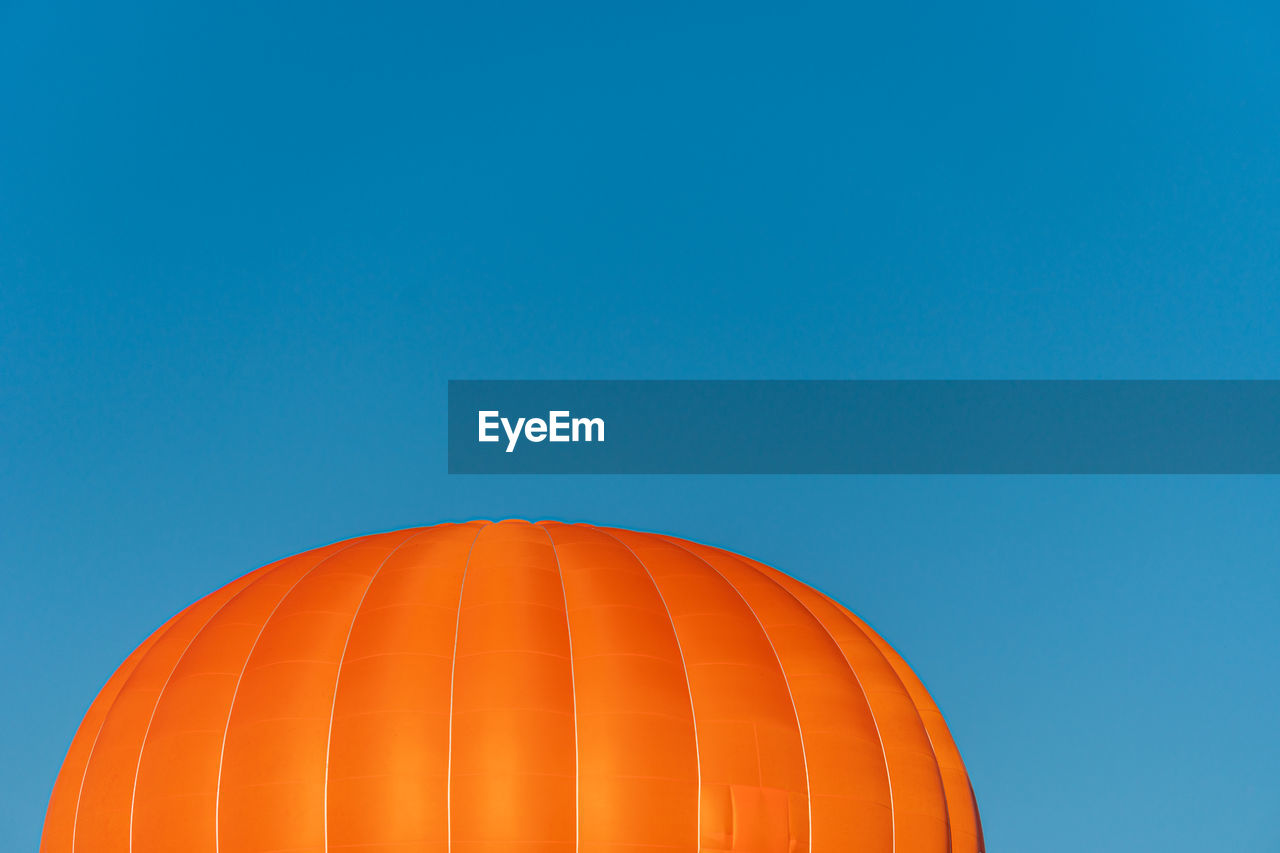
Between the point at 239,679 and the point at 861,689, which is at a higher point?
the point at 239,679

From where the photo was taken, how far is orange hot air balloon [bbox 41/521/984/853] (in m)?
10.9

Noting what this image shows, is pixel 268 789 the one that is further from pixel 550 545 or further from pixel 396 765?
pixel 550 545

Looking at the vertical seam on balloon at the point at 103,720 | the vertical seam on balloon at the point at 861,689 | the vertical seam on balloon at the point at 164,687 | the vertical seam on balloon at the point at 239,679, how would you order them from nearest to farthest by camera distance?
1. the vertical seam on balloon at the point at 239,679
2. the vertical seam on balloon at the point at 164,687
3. the vertical seam on balloon at the point at 861,689
4. the vertical seam on balloon at the point at 103,720

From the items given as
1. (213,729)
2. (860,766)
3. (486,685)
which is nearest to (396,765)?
(486,685)

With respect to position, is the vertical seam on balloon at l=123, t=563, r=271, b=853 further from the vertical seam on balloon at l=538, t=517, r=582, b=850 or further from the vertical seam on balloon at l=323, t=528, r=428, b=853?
the vertical seam on balloon at l=538, t=517, r=582, b=850

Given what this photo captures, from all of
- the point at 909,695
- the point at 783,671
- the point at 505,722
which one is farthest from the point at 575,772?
the point at 909,695

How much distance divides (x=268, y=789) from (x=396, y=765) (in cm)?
114

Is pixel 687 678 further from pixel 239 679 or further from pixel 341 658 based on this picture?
pixel 239 679

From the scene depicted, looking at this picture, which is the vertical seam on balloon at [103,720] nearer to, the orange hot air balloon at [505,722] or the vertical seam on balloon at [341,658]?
the orange hot air balloon at [505,722]

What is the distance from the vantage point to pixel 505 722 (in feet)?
36.5

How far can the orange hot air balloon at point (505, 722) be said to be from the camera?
10914 millimetres

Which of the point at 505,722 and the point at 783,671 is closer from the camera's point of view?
the point at 505,722

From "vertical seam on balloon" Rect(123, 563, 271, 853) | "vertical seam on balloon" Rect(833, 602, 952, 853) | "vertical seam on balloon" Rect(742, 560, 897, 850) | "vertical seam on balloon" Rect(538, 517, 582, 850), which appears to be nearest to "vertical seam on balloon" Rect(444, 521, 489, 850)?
"vertical seam on balloon" Rect(538, 517, 582, 850)

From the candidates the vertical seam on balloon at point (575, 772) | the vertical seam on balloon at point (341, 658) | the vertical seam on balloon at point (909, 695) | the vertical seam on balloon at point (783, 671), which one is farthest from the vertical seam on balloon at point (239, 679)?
the vertical seam on balloon at point (909, 695)
